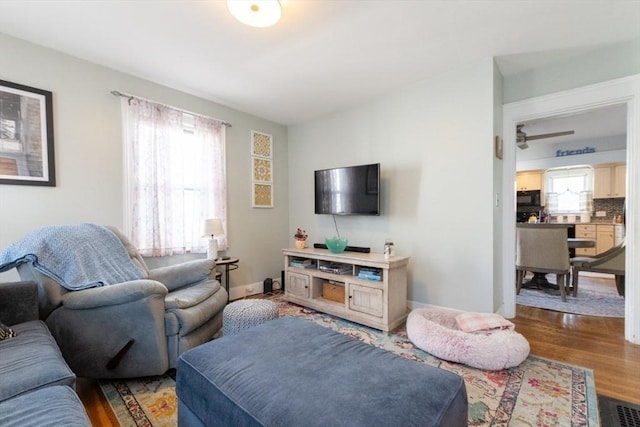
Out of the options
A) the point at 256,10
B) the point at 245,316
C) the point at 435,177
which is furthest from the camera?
the point at 435,177

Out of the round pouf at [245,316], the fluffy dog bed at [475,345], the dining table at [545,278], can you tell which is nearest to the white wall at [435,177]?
the fluffy dog bed at [475,345]

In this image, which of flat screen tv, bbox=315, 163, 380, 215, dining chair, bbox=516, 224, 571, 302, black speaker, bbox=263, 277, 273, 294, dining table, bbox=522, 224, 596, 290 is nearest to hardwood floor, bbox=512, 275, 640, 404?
dining chair, bbox=516, 224, 571, 302

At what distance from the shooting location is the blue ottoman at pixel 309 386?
87 cm

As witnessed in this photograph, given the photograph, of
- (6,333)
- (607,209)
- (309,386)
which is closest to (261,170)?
(6,333)

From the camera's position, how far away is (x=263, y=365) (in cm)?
113

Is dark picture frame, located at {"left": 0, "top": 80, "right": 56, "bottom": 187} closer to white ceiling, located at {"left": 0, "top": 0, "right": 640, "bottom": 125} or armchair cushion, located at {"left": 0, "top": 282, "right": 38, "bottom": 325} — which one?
white ceiling, located at {"left": 0, "top": 0, "right": 640, "bottom": 125}

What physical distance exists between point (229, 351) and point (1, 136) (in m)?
2.45

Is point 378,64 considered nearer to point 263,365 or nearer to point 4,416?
point 263,365

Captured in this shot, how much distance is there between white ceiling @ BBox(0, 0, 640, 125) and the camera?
1.86 m

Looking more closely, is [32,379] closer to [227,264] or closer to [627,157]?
[227,264]

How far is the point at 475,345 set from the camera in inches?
75.4

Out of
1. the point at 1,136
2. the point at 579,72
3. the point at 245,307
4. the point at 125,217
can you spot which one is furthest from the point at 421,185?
the point at 1,136

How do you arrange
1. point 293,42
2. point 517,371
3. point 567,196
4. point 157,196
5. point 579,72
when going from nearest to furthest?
point 517,371 → point 293,42 → point 579,72 → point 157,196 → point 567,196

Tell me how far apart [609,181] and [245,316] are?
23.1 ft
